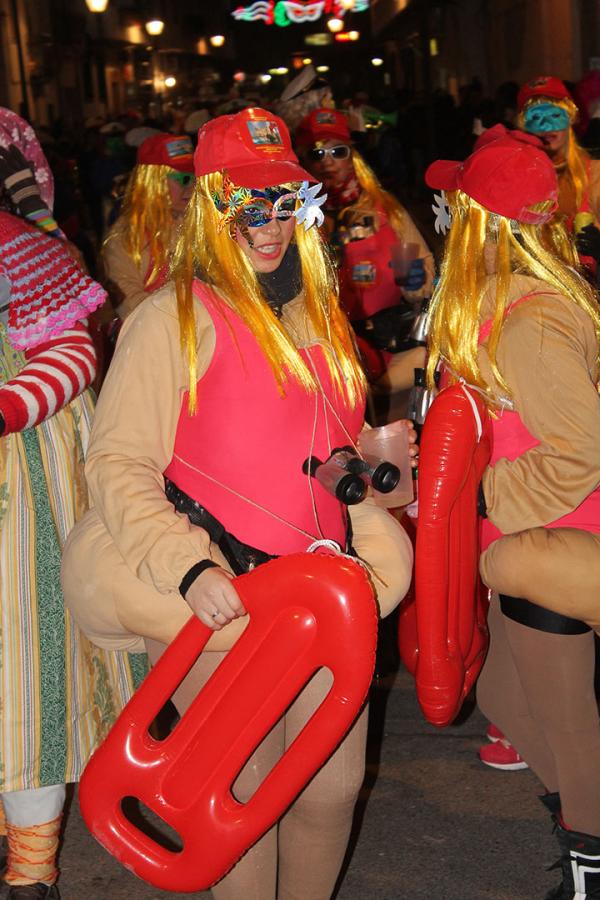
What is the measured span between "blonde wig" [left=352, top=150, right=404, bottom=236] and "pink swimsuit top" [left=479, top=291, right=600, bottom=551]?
302 cm

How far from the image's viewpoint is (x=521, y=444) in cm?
273

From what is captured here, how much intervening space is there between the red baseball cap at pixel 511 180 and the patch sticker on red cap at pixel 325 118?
11.0ft

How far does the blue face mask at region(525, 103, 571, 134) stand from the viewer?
5727 millimetres

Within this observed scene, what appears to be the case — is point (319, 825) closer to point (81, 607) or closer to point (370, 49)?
point (81, 607)

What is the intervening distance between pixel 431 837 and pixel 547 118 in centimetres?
380

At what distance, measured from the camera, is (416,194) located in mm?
18891

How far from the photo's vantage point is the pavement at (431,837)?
10.4 ft

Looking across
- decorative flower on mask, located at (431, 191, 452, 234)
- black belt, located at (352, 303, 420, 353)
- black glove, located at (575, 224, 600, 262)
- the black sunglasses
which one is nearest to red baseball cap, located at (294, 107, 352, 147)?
the black sunglasses

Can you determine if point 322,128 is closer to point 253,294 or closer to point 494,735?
point 494,735

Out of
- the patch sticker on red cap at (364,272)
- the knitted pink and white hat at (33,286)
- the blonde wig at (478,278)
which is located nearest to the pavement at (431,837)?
the blonde wig at (478,278)

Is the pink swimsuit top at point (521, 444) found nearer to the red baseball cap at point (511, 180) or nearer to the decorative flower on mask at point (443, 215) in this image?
the red baseball cap at point (511, 180)

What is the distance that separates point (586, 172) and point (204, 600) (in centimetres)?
417

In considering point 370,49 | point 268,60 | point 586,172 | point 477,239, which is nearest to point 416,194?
point 586,172

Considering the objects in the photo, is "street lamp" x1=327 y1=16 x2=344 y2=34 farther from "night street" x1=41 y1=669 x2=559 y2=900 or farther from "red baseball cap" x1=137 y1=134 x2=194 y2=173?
"night street" x1=41 y1=669 x2=559 y2=900
